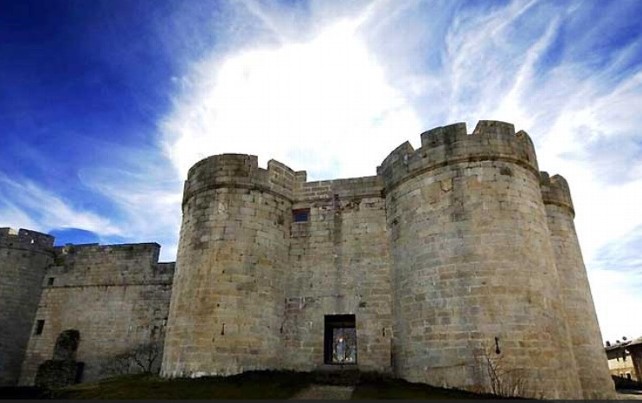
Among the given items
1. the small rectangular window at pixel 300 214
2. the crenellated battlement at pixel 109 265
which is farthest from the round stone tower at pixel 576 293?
the crenellated battlement at pixel 109 265

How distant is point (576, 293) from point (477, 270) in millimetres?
5532

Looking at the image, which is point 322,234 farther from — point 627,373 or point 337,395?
point 627,373

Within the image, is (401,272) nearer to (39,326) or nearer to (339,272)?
(339,272)

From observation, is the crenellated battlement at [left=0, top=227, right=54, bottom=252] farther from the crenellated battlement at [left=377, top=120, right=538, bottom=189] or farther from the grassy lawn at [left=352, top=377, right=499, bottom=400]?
the crenellated battlement at [left=377, top=120, right=538, bottom=189]

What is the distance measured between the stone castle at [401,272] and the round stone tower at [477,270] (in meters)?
0.03

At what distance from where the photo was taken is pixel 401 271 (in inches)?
471

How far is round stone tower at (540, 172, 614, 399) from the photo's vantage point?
12.6m

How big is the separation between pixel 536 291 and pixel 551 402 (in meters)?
2.57

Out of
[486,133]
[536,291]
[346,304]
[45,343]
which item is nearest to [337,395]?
[346,304]

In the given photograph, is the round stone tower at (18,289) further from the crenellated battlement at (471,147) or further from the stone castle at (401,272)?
the crenellated battlement at (471,147)

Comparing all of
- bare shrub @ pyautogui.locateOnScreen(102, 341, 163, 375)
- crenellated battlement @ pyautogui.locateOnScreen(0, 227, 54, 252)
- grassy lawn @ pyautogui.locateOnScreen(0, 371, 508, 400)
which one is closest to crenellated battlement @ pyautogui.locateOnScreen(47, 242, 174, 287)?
crenellated battlement @ pyautogui.locateOnScreen(0, 227, 54, 252)

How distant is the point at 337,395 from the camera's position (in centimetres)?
976

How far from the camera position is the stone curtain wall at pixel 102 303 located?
61.8ft

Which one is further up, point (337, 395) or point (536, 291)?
point (536, 291)
